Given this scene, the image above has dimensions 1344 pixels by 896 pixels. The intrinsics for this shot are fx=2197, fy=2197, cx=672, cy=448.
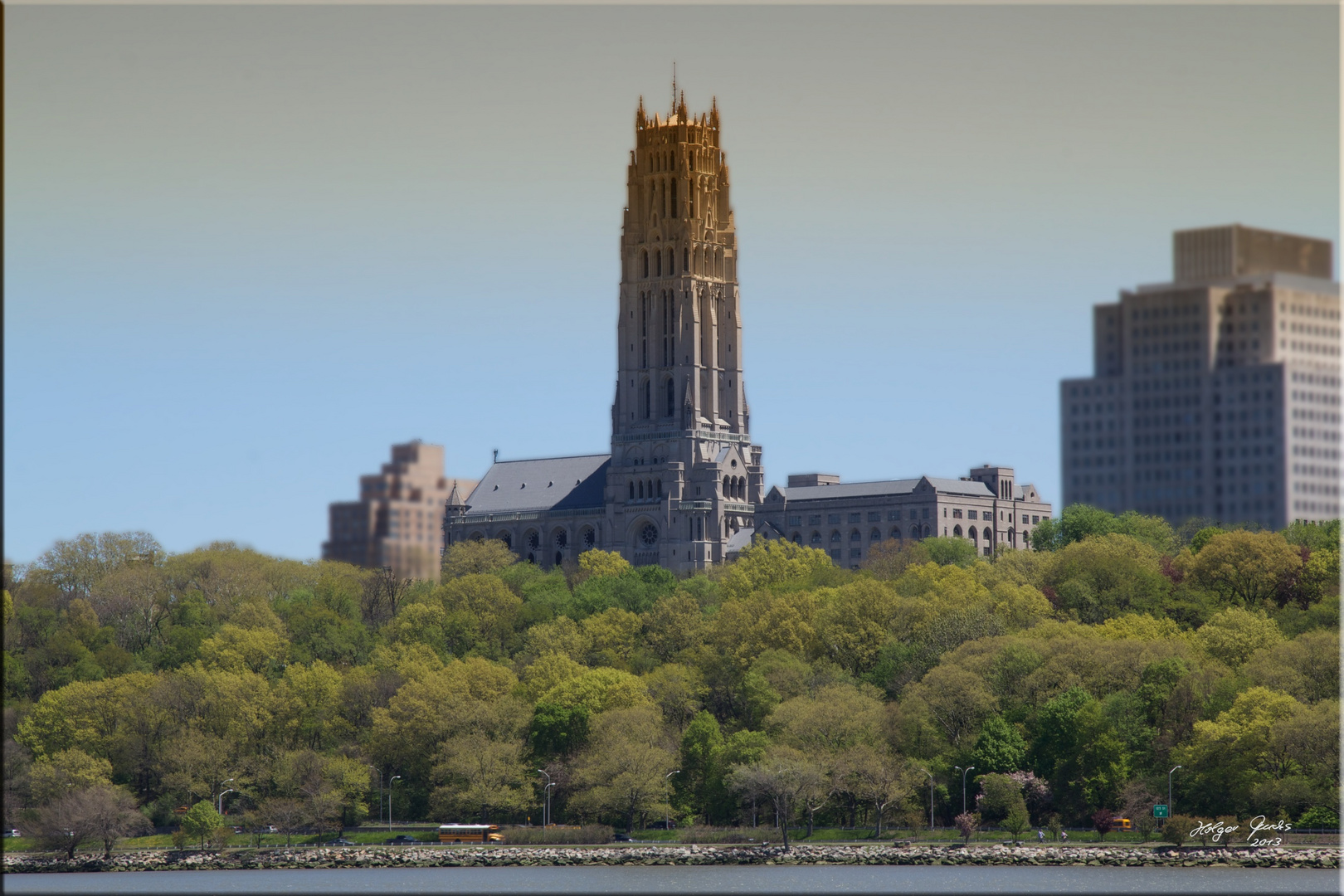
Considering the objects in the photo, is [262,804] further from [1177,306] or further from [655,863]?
[1177,306]

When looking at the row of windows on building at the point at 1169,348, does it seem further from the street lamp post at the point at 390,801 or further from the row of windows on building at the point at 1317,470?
the street lamp post at the point at 390,801

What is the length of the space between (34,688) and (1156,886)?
94396 mm

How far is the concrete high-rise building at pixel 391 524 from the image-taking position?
156ft

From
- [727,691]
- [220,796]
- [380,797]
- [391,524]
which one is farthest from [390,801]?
[391,524]

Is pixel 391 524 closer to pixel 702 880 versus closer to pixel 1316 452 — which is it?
pixel 1316 452

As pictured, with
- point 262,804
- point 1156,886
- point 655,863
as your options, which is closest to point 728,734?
point 655,863

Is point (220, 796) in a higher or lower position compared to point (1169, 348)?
lower

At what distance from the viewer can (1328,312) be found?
227ft

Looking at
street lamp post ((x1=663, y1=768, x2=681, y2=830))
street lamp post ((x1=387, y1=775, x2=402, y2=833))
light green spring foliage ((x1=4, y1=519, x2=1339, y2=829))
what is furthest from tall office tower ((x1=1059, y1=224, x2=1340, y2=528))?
street lamp post ((x1=387, y1=775, x2=402, y2=833))

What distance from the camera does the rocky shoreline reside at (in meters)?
113

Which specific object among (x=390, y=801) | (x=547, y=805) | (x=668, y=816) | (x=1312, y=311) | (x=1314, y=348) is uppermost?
(x=1312, y=311)

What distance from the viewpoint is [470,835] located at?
133625 millimetres

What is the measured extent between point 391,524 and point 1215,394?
1025 inches

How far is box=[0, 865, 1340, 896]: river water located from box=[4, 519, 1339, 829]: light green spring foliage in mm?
9985
